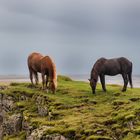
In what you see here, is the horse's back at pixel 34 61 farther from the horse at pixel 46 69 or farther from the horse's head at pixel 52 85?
the horse's head at pixel 52 85

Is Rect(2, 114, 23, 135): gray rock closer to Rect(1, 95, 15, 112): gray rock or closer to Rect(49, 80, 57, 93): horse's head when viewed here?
Rect(1, 95, 15, 112): gray rock

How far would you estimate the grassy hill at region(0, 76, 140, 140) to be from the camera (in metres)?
20.4

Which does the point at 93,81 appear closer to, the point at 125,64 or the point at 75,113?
the point at 125,64

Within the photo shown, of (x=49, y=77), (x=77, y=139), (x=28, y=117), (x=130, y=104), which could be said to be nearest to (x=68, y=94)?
(x=49, y=77)

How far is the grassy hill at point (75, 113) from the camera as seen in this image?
20.4m

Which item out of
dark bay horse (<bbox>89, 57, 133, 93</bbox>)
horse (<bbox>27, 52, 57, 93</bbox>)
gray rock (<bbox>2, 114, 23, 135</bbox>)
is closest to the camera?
gray rock (<bbox>2, 114, 23, 135</bbox>)

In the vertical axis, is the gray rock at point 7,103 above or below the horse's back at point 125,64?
below

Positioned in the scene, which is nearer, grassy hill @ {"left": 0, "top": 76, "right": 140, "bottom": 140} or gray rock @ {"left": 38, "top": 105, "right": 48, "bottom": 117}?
grassy hill @ {"left": 0, "top": 76, "right": 140, "bottom": 140}

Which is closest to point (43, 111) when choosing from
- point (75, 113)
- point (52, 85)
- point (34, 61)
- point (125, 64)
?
point (75, 113)

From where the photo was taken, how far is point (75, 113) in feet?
79.8

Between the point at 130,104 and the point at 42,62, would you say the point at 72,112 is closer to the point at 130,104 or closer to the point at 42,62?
the point at 130,104

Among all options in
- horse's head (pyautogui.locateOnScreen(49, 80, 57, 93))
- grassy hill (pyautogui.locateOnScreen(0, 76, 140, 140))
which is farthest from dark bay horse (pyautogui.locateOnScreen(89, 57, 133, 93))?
horse's head (pyautogui.locateOnScreen(49, 80, 57, 93))

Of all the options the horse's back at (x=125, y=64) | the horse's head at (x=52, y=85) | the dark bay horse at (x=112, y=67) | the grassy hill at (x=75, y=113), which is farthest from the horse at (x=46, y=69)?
the horse's back at (x=125, y=64)

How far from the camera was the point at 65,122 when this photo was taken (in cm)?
2269
